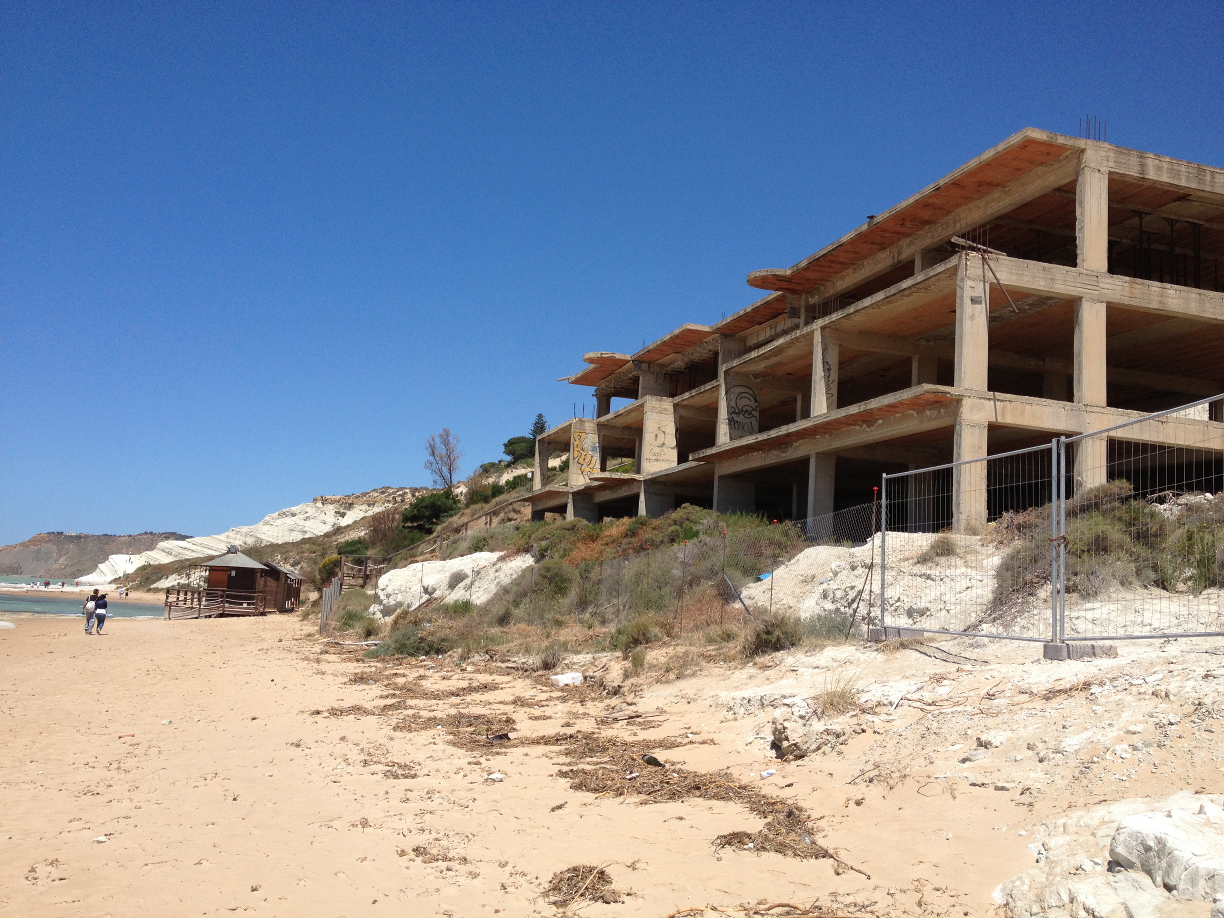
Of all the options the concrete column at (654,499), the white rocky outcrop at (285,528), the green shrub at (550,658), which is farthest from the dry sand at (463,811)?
the white rocky outcrop at (285,528)

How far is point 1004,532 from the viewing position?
1370cm

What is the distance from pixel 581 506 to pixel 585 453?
104 inches

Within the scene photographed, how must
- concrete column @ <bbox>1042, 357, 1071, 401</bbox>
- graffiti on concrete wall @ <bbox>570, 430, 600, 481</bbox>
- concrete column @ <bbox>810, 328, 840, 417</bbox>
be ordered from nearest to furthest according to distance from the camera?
1. concrete column @ <bbox>810, 328, 840, 417</bbox>
2. concrete column @ <bbox>1042, 357, 1071, 401</bbox>
3. graffiti on concrete wall @ <bbox>570, 430, 600, 481</bbox>

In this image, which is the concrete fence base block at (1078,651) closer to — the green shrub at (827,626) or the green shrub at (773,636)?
the green shrub at (827,626)

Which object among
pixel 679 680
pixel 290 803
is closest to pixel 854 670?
pixel 679 680

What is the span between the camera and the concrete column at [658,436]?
37219 mm

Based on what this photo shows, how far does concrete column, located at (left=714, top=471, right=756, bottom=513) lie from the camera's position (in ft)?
104

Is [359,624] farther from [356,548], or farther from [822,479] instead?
[356,548]

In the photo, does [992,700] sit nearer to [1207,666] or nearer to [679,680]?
[1207,666]

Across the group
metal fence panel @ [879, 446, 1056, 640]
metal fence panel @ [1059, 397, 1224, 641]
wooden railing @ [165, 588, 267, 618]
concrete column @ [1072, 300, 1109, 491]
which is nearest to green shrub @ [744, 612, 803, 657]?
metal fence panel @ [879, 446, 1056, 640]

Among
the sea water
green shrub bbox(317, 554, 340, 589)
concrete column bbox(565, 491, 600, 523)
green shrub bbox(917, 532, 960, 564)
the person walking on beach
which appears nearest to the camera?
green shrub bbox(917, 532, 960, 564)

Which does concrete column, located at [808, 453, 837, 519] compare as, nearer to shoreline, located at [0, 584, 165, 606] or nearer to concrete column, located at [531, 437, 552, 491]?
concrete column, located at [531, 437, 552, 491]

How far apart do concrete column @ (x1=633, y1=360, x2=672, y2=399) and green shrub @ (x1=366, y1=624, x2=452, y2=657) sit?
2129 centimetres

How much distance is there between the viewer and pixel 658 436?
3772 cm
